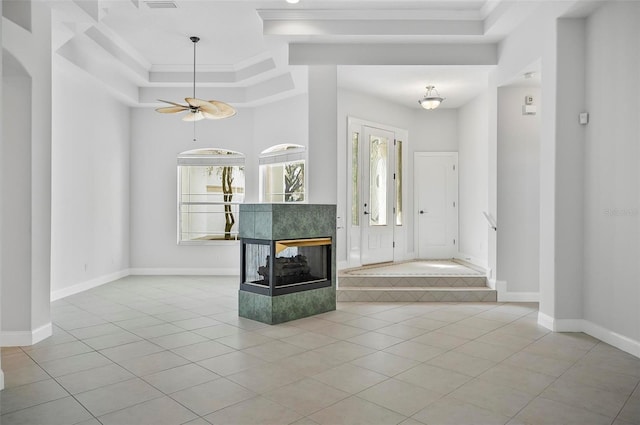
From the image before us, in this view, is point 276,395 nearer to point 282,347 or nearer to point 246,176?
point 282,347

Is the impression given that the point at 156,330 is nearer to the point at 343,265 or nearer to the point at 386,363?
the point at 386,363

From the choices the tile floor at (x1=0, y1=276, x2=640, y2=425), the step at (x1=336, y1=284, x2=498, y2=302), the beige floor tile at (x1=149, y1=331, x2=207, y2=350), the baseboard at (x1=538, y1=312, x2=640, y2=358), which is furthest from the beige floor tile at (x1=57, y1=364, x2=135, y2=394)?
the baseboard at (x1=538, y1=312, x2=640, y2=358)

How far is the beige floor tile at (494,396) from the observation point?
2719 mm

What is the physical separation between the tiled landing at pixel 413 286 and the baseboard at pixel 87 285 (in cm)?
383

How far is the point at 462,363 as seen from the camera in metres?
3.50

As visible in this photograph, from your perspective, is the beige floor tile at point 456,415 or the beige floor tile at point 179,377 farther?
the beige floor tile at point 179,377

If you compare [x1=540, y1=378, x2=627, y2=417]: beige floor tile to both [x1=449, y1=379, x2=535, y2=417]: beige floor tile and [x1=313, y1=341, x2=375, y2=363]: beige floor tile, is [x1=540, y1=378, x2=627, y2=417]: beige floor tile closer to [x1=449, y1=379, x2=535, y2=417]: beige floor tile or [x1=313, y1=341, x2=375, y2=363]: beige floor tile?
[x1=449, y1=379, x2=535, y2=417]: beige floor tile

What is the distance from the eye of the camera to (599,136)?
4188mm

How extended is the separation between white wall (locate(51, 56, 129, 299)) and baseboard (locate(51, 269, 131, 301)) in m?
0.01

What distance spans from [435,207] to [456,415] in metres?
5.90

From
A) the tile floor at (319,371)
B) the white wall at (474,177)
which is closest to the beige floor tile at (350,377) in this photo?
the tile floor at (319,371)

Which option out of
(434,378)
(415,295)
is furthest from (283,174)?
(434,378)

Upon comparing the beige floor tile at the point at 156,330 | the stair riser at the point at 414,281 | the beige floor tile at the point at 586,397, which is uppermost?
the stair riser at the point at 414,281

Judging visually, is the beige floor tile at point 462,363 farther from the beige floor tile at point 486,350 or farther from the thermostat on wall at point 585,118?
the thermostat on wall at point 585,118
